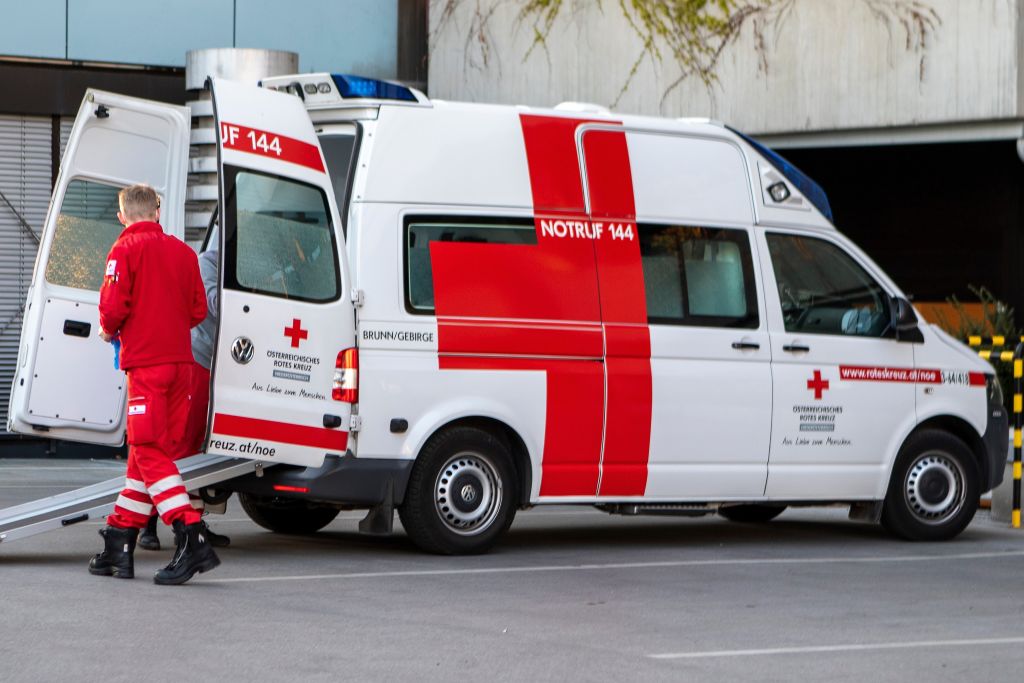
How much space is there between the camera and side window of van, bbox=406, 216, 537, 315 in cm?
939

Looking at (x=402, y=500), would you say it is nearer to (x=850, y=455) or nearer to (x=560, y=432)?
Answer: (x=560, y=432)

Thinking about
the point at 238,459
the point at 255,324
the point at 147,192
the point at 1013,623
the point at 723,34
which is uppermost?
the point at 723,34

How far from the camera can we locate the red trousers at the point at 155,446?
27.3 feet

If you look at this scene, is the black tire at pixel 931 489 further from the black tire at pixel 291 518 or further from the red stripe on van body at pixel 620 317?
the black tire at pixel 291 518

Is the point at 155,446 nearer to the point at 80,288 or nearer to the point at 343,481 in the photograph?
the point at 343,481

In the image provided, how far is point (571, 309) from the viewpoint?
980 centimetres

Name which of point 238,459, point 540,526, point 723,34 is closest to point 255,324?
point 238,459

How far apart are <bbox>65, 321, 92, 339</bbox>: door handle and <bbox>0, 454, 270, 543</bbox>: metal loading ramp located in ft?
3.55

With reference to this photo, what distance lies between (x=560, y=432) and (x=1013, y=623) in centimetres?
288

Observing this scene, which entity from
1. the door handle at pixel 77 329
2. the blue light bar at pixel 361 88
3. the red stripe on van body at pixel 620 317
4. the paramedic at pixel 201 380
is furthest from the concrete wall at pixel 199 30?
the red stripe on van body at pixel 620 317

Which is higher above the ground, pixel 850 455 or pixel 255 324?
pixel 255 324

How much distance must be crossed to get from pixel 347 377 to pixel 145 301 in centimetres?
126

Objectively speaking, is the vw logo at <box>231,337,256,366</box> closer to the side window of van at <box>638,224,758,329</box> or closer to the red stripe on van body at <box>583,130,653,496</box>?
the red stripe on van body at <box>583,130,653,496</box>

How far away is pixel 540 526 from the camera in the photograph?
1173cm
